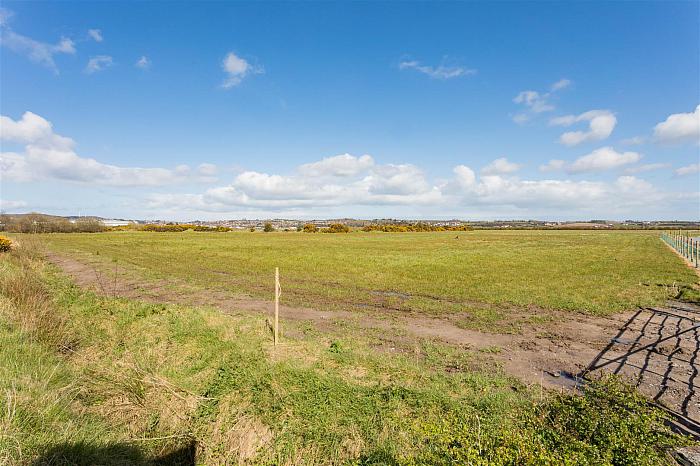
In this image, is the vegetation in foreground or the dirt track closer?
the vegetation in foreground

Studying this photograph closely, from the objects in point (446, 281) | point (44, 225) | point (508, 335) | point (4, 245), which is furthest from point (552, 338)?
point (44, 225)

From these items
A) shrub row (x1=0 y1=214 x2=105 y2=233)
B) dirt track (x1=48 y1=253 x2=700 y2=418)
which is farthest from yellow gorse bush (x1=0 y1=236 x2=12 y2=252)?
shrub row (x1=0 y1=214 x2=105 y2=233)

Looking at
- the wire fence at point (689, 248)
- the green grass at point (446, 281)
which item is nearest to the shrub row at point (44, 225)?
the green grass at point (446, 281)

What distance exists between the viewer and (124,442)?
18.2 feet

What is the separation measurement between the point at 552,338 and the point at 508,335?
1.34 metres

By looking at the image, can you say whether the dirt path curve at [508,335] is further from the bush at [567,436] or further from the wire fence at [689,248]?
the wire fence at [689,248]

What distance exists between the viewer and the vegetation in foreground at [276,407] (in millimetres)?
4711

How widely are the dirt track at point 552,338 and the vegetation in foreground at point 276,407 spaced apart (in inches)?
45.8

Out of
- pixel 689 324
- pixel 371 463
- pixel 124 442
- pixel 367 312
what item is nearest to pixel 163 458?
pixel 124 442

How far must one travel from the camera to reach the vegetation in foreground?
471cm

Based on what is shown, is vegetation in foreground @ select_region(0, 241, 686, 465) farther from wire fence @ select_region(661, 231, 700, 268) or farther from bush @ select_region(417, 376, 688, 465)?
wire fence @ select_region(661, 231, 700, 268)

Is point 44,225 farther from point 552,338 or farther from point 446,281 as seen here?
point 552,338

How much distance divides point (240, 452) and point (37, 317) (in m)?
7.59

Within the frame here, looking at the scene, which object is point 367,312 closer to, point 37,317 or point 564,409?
point 564,409
